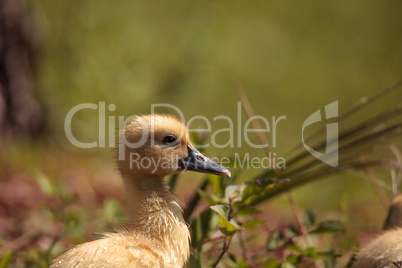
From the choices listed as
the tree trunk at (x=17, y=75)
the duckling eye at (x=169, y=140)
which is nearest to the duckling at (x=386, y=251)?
the duckling eye at (x=169, y=140)

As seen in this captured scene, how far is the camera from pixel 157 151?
1.54m

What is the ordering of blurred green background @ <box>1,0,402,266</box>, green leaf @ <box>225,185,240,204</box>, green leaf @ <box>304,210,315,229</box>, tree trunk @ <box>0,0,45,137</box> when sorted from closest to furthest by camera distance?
green leaf @ <box>225,185,240,204</box>, green leaf @ <box>304,210,315,229</box>, tree trunk @ <box>0,0,45,137</box>, blurred green background @ <box>1,0,402,266</box>

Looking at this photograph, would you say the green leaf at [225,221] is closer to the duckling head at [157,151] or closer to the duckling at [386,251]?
the duckling head at [157,151]

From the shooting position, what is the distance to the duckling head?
1503 millimetres

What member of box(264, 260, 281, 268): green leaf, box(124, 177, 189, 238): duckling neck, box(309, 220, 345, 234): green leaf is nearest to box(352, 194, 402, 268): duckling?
box(309, 220, 345, 234): green leaf

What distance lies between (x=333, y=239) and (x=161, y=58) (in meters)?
2.60

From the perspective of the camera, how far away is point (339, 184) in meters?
3.94

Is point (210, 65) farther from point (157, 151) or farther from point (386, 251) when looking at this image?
point (386, 251)

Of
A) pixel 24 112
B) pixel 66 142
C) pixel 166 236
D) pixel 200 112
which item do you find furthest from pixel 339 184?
pixel 166 236

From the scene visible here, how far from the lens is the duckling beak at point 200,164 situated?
4.93 ft

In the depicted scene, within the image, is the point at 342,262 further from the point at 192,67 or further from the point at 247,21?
the point at 247,21

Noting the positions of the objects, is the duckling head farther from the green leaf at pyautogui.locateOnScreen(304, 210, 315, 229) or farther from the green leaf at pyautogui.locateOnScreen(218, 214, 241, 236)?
the green leaf at pyautogui.locateOnScreen(304, 210, 315, 229)

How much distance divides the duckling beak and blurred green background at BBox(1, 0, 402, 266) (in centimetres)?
52

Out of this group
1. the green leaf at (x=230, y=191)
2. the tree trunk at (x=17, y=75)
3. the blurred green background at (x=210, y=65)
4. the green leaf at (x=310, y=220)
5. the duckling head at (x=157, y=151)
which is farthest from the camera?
the blurred green background at (x=210, y=65)
